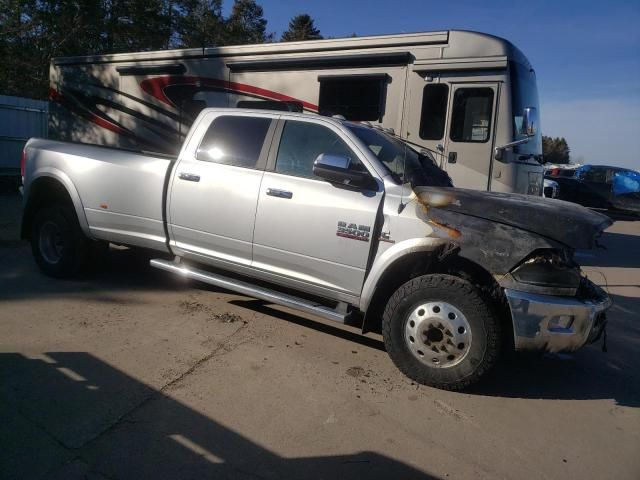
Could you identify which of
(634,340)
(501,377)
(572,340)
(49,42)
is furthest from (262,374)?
(49,42)

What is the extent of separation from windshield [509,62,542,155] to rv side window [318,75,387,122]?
1.91 m

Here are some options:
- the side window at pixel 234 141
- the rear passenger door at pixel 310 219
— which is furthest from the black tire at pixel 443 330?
the side window at pixel 234 141

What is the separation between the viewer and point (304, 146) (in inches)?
177

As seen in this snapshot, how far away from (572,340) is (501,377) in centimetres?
84

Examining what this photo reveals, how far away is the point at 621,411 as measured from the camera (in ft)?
12.1

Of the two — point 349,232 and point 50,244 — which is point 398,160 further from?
point 50,244

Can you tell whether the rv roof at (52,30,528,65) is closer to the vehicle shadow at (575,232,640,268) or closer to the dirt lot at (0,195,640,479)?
the vehicle shadow at (575,232,640,268)

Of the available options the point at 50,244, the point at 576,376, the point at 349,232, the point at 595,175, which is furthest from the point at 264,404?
the point at 595,175

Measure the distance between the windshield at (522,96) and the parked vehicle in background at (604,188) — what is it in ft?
40.7

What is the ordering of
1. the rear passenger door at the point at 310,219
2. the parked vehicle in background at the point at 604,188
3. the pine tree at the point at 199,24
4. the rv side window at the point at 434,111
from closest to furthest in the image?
the rear passenger door at the point at 310,219
the rv side window at the point at 434,111
the parked vehicle in background at the point at 604,188
the pine tree at the point at 199,24

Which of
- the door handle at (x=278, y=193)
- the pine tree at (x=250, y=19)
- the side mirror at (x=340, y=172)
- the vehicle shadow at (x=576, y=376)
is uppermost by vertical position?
the pine tree at (x=250, y=19)

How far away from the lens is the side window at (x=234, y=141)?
15.5ft

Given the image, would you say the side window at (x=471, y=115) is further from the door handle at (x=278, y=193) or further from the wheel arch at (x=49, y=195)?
the wheel arch at (x=49, y=195)

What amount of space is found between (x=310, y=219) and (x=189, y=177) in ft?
4.61
